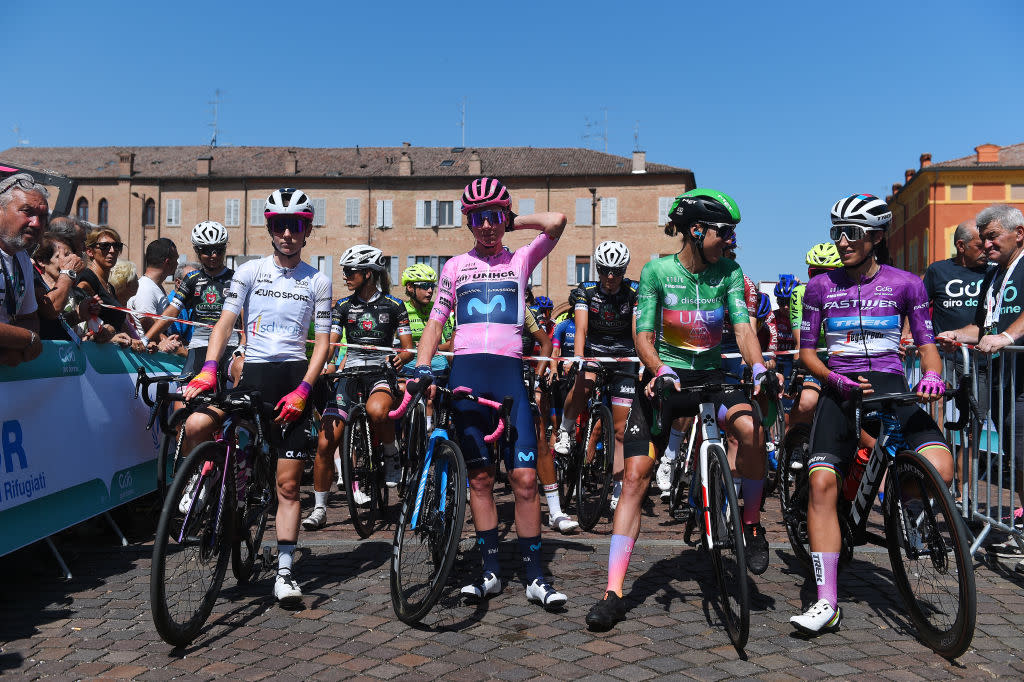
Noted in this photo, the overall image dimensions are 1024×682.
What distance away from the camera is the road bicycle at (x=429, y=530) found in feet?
15.8

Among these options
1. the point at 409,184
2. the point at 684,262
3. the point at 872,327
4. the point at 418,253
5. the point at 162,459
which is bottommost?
the point at 162,459

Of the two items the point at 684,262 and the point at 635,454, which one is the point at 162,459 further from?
the point at 684,262

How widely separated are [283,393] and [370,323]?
306cm

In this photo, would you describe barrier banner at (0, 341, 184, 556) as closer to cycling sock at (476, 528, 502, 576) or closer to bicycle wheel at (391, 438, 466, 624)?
bicycle wheel at (391, 438, 466, 624)

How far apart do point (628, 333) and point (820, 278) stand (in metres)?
3.37

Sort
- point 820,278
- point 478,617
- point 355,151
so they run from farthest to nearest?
point 355,151 < point 820,278 < point 478,617

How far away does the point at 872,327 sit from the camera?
204 inches

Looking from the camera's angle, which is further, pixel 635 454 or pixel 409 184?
pixel 409 184

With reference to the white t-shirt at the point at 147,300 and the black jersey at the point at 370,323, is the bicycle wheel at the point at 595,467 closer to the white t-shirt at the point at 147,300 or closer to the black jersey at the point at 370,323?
the black jersey at the point at 370,323

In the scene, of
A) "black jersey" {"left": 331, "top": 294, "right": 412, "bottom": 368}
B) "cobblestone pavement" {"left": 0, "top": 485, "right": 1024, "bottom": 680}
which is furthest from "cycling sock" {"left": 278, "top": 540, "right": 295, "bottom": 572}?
"black jersey" {"left": 331, "top": 294, "right": 412, "bottom": 368}

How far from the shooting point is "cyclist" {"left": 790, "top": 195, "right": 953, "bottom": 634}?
4.91 m

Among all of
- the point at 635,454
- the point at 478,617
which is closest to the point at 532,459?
the point at 635,454

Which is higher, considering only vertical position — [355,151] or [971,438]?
[355,151]

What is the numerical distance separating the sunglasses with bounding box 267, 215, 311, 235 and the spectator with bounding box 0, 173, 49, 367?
1317 mm
